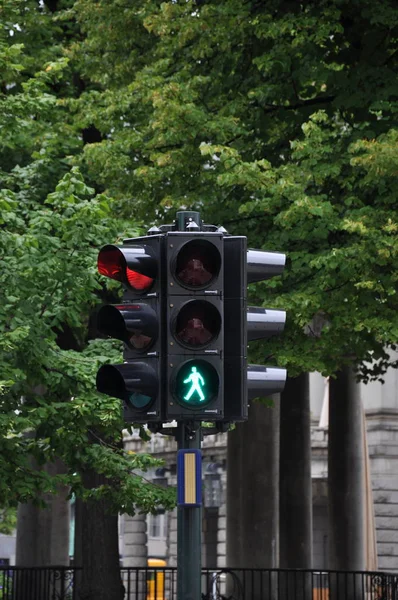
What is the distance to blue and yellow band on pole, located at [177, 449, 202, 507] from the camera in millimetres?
7477

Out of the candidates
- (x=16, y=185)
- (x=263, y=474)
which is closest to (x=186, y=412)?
(x=16, y=185)

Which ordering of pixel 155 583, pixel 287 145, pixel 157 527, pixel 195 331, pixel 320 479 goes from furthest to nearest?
pixel 157 527, pixel 320 479, pixel 155 583, pixel 287 145, pixel 195 331

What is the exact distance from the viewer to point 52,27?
2352 centimetres

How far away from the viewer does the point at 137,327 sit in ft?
24.7

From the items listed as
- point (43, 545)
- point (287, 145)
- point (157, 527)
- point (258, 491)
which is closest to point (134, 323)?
point (287, 145)

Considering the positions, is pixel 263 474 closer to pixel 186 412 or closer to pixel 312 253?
pixel 312 253

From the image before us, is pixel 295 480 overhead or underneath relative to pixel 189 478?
overhead

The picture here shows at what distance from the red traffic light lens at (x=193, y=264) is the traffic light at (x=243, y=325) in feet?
0.76

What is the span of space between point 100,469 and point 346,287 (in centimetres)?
401

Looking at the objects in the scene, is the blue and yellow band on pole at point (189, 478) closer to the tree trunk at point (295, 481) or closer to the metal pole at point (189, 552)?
the metal pole at point (189, 552)

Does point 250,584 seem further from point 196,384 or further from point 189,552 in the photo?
point 196,384

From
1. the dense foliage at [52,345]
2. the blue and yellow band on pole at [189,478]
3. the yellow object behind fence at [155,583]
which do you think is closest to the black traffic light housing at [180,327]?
the blue and yellow band on pole at [189,478]

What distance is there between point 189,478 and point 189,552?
0.44 m

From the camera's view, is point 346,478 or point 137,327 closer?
point 137,327
